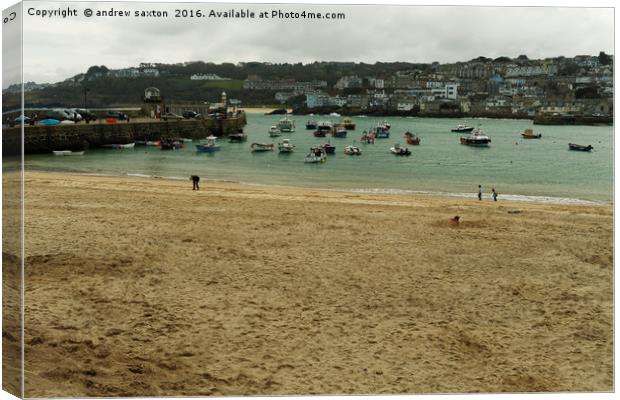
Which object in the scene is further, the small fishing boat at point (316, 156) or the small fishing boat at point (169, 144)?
the small fishing boat at point (169, 144)

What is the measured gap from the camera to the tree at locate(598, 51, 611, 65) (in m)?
5.21

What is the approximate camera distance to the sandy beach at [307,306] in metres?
4.85

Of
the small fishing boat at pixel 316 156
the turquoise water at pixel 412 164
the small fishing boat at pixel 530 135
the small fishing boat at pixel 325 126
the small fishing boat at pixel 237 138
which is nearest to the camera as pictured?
the turquoise water at pixel 412 164

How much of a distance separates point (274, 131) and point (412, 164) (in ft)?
45.7

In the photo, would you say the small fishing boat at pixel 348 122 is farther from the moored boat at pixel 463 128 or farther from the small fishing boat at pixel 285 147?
the small fishing boat at pixel 285 147

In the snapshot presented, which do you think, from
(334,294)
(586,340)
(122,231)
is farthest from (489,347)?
(122,231)

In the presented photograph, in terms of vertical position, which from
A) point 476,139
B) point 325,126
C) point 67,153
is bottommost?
point 67,153

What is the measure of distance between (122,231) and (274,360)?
4035 millimetres

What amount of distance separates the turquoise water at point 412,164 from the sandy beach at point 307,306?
6.17 metres

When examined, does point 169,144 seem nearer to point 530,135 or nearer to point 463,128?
point 463,128

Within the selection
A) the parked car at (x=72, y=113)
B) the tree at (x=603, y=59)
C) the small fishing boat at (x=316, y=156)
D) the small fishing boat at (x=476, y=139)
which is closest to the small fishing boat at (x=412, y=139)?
the small fishing boat at (x=476, y=139)

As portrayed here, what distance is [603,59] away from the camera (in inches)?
211

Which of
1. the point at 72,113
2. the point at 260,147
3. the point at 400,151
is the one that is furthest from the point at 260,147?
the point at 72,113

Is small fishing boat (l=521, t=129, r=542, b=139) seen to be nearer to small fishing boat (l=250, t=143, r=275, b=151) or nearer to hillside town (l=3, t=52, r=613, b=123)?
hillside town (l=3, t=52, r=613, b=123)
